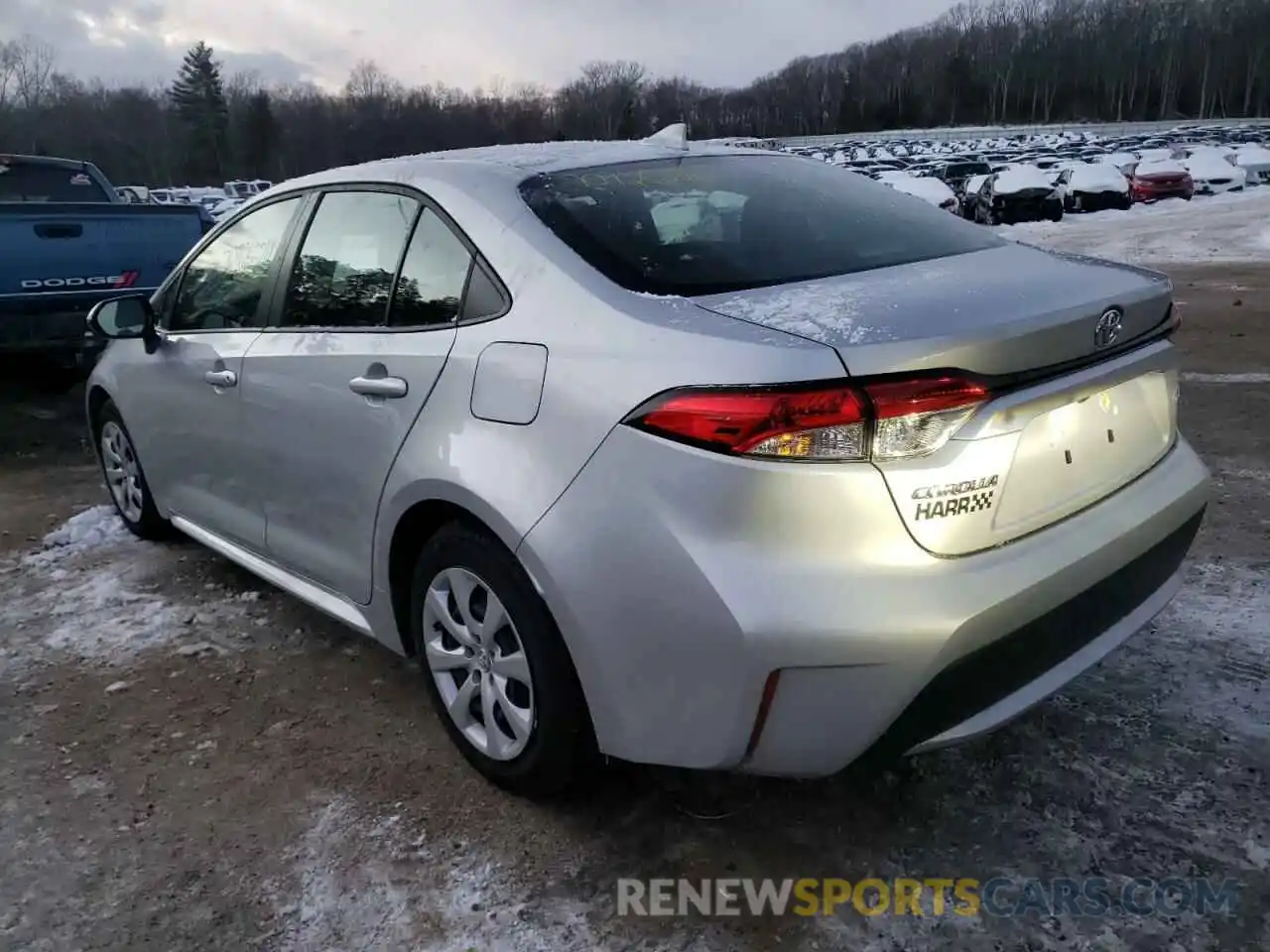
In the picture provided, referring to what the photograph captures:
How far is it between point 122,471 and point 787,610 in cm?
388

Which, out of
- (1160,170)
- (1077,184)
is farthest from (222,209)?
(1160,170)

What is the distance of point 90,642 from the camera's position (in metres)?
3.75

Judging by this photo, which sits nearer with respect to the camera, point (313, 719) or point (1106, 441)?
point (1106, 441)

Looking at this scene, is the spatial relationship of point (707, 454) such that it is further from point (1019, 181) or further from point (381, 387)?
point (1019, 181)

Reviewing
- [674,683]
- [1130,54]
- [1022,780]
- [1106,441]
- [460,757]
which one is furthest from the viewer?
[1130,54]

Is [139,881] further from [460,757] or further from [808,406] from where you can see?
[808,406]

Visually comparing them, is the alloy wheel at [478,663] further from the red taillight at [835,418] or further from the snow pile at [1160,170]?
the snow pile at [1160,170]

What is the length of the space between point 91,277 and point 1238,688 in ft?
22.8

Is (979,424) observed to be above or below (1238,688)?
above

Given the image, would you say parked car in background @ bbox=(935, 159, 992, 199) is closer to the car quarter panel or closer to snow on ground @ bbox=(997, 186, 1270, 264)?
snow on ground @ bbox=(997, 186, 1270, 264)

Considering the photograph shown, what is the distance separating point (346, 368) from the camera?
2883 mm

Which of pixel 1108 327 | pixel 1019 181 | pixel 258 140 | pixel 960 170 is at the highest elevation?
pixel 258 140

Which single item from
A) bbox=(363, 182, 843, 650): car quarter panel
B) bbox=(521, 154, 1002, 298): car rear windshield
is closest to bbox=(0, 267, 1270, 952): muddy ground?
bbox=(363, 182, 843, 650): car quarter panel

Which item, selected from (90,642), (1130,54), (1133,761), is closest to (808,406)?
(1133,761)
